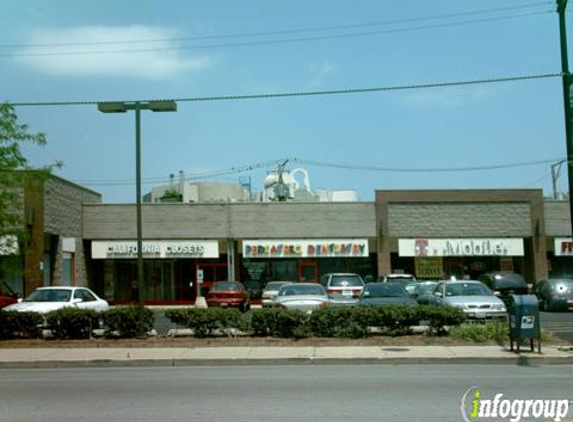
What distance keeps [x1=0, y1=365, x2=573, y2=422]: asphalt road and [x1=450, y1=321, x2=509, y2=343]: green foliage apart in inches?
124

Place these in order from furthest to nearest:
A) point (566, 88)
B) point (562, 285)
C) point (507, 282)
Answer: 1. point (507, 282)
2. point (562, 285)
3. point (566, 88)

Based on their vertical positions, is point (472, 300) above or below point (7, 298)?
below

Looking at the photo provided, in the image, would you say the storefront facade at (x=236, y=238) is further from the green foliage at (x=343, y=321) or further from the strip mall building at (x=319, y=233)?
the green foliage at (x=343, y=321)

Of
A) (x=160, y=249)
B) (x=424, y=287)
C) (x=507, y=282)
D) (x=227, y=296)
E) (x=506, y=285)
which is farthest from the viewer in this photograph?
(x=160, y=249)

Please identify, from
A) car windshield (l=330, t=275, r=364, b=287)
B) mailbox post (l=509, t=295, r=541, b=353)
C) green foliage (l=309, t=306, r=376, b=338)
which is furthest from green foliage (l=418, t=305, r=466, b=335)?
car windshield (l=330, t=275, r=364, b=287)

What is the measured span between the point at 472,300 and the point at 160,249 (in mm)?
22236

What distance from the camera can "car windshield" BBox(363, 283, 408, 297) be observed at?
2110cm

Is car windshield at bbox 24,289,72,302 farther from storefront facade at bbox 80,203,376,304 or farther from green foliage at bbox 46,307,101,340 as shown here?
storefront facade at bbox 80,203,376,304

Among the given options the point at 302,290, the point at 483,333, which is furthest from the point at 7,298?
the point at 483,333

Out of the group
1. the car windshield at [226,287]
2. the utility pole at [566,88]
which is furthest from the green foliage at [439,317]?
the car windshield at [226,287]

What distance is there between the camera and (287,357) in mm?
14633

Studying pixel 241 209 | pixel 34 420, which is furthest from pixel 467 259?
pixel 34 420

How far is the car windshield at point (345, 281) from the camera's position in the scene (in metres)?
25.5

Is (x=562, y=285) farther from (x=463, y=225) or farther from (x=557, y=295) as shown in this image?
(x=463, y=225)
